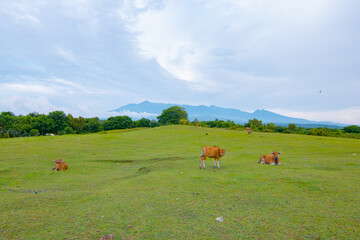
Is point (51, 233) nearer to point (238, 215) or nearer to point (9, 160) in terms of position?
point (238, 215)

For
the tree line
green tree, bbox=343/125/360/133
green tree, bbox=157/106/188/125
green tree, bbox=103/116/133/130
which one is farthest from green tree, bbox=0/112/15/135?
green tree, bbox=343/125/360/133

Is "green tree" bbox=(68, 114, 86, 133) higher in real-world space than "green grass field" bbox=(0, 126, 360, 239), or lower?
higher

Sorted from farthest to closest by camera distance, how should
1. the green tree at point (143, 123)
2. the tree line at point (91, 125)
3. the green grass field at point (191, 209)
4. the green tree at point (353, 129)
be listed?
the green tree at point (143, 123) < the tree line at point (91, 125) < the green tree at point (353, 129) < the green grass field at point (191, 209)

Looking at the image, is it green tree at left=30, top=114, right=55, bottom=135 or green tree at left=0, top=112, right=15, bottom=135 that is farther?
green tree at left=30, top=114, right=55, bottom=135

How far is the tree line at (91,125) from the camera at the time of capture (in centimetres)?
5759

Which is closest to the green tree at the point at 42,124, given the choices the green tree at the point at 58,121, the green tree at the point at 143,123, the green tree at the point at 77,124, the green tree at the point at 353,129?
the green tree at the point at 58,121

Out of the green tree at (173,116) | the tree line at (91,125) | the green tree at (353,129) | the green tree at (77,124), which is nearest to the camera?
the green tree at (353,129)

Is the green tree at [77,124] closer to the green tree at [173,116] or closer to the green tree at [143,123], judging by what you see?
the green tree at [143,123]

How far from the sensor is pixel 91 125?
9262 centimetres

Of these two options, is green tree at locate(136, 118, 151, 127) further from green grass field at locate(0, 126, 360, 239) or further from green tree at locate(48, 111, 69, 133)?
green grass field at locate(0, 126, 360, 239)

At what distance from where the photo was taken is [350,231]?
12.9ft

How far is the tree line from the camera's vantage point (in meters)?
57.6

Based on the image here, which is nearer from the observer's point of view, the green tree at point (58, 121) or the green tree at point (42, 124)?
the green tree at point (42, 124)

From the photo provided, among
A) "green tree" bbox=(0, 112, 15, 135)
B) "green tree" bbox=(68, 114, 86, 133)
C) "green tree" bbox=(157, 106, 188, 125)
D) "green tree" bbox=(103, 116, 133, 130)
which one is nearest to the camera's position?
"green tree" bbox=(0, 112, 15, 135)
